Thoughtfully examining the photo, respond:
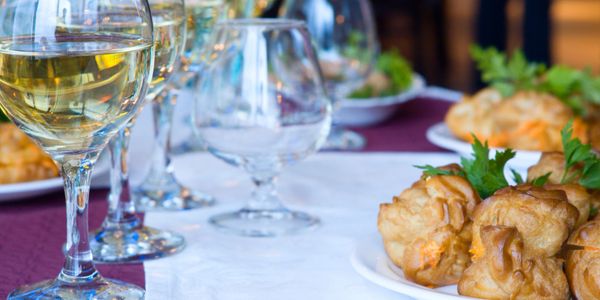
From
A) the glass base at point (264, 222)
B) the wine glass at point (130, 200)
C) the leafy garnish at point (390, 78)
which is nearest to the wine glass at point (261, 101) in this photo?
the glass base at point (264, 222)

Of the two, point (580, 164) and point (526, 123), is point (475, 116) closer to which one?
point (526, 123)

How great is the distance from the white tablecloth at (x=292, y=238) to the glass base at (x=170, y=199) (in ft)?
0.09

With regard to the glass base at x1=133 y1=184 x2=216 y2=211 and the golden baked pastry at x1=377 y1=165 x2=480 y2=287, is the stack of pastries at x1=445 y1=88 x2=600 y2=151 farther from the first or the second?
the golden baked pastry at x1=377 y1=165 x2=480 y2=287

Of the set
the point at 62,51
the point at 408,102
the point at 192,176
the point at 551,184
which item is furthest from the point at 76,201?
the point at 408,102

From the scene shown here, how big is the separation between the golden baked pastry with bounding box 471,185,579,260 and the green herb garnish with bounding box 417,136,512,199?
7 cm

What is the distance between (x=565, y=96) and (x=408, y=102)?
532 millimetres

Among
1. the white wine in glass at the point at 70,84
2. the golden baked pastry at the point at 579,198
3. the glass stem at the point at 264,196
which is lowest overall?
the glass stem at the point at 264,196

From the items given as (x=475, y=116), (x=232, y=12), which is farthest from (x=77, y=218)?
(x=475, y=116)

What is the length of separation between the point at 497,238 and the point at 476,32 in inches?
171

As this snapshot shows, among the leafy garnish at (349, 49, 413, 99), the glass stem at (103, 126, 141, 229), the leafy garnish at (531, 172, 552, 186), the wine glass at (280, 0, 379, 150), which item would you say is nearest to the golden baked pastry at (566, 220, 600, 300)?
the leafy garnish at (531, 172, 552, 186)

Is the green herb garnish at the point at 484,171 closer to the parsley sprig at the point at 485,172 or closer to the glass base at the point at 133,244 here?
the parsley sprig at the point at 485,172

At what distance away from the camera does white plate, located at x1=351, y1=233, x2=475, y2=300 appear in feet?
2.84

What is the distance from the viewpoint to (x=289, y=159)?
125 centimetres

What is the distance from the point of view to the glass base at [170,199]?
137cm
